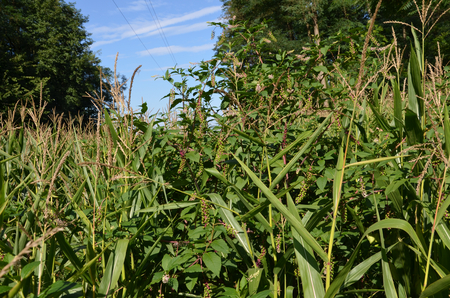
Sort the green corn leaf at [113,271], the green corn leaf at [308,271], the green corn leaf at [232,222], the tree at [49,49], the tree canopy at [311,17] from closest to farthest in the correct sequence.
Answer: the green corn leaf at [308,271] → the green corn leaf at [113,271] → the green corn leaf at [232,222] → the tree canopy at [311,17] → the tree at [49,49]

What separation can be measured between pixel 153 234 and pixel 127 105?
2.06 feet

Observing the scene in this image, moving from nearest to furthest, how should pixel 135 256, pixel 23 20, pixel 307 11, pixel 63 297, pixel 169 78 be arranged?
pixel 63 297, pixel 135 256, pixel 169 78, pixel 307 11, pixel 23 20

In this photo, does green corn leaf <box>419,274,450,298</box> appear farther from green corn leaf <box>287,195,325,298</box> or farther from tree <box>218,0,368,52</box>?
tree <box>218,0,368,52</box>

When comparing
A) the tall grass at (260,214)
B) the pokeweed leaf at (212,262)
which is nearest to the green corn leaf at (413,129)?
the tall grass at (260,214)

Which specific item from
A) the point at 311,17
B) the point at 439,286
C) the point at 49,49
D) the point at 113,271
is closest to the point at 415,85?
the point at 439,286

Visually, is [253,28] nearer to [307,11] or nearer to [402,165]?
[402,165]

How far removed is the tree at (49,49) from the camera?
2109 centimetres

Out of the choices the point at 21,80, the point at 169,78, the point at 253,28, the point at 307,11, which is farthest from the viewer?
the point at 21,80

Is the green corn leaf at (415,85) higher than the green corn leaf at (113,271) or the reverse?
higher

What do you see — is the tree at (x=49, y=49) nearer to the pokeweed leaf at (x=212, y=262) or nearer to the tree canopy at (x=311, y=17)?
the tree canopy at (x=311, y=17)

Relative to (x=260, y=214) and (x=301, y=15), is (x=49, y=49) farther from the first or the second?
(x=260, y=214)

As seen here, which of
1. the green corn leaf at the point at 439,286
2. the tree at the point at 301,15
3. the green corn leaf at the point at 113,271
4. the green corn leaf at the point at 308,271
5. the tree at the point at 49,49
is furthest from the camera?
the tree at the point at 49,49

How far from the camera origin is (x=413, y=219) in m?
1.23

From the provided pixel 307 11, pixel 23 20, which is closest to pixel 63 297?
pixel 307 11
